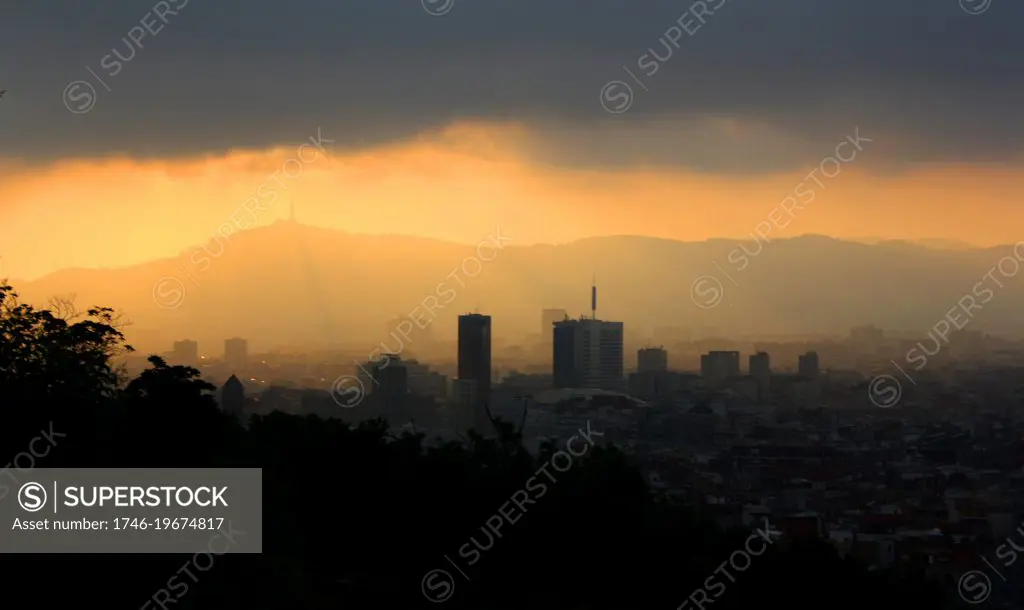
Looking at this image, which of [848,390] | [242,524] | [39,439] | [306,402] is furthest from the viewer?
[848,390]

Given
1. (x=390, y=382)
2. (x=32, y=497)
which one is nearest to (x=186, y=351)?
(x=390, y=382)

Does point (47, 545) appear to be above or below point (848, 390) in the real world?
below

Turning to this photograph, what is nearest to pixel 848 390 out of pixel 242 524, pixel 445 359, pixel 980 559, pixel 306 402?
pixel 445 359

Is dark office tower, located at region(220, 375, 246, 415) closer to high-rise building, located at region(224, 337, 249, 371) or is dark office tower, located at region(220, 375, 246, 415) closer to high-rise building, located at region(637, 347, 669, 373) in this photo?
high-rise building, located at region(224, 337, 249, 371)

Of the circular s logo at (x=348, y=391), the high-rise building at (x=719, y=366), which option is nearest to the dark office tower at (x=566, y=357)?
the high-rise building at (x=719, y=366)

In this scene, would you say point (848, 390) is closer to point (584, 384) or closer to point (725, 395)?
point (725, 395)

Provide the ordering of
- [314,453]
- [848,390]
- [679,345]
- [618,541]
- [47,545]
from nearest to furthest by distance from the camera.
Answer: [47,545] < [618,541] < [314,453] < [848,390] < [679,345]

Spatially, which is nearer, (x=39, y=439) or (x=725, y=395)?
(x=39, y=439)
